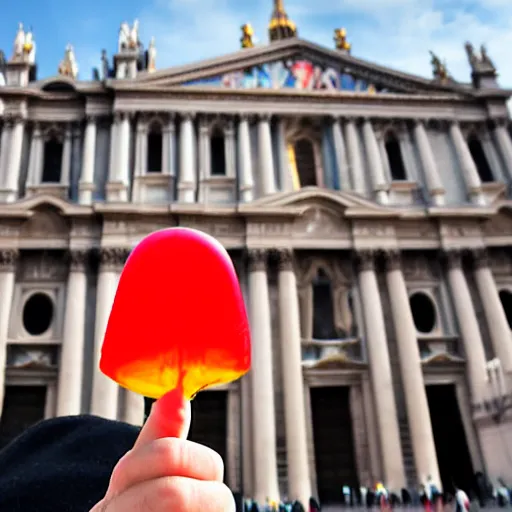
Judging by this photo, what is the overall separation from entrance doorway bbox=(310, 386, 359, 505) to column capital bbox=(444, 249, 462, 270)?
203 inches

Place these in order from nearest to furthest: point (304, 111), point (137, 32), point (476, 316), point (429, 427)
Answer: point (429, 427)
point (476, 316)
point (304, 111)
point (137, 32)

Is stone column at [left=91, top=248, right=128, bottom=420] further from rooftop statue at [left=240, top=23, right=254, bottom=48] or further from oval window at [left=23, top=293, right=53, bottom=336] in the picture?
rooftop statue at [left=240, top=23, right=254, bottom=48]

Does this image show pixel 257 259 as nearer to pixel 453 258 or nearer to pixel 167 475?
pixel 453 258

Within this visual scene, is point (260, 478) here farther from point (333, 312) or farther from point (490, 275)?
point (490, 275)

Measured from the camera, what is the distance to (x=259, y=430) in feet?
42.6

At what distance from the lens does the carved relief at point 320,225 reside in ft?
52.0

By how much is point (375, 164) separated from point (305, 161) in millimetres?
2595

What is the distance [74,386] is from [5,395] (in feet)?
7.30

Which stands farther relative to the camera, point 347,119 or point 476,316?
point 347,119

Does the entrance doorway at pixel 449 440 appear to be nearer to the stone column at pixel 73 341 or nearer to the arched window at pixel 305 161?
the arched window at pixel 305 161

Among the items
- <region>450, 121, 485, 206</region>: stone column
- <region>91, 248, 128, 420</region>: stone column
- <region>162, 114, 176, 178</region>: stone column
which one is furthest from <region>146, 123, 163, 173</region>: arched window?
<region>450, 121, 485, 206</region>: stone column

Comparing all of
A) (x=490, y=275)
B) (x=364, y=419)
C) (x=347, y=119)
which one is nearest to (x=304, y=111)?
(x=347, y=119)

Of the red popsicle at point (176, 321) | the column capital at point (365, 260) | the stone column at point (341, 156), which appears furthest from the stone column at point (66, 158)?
the red popsicle at point (176, 321)

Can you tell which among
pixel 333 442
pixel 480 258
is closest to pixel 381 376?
pixel 333 442
